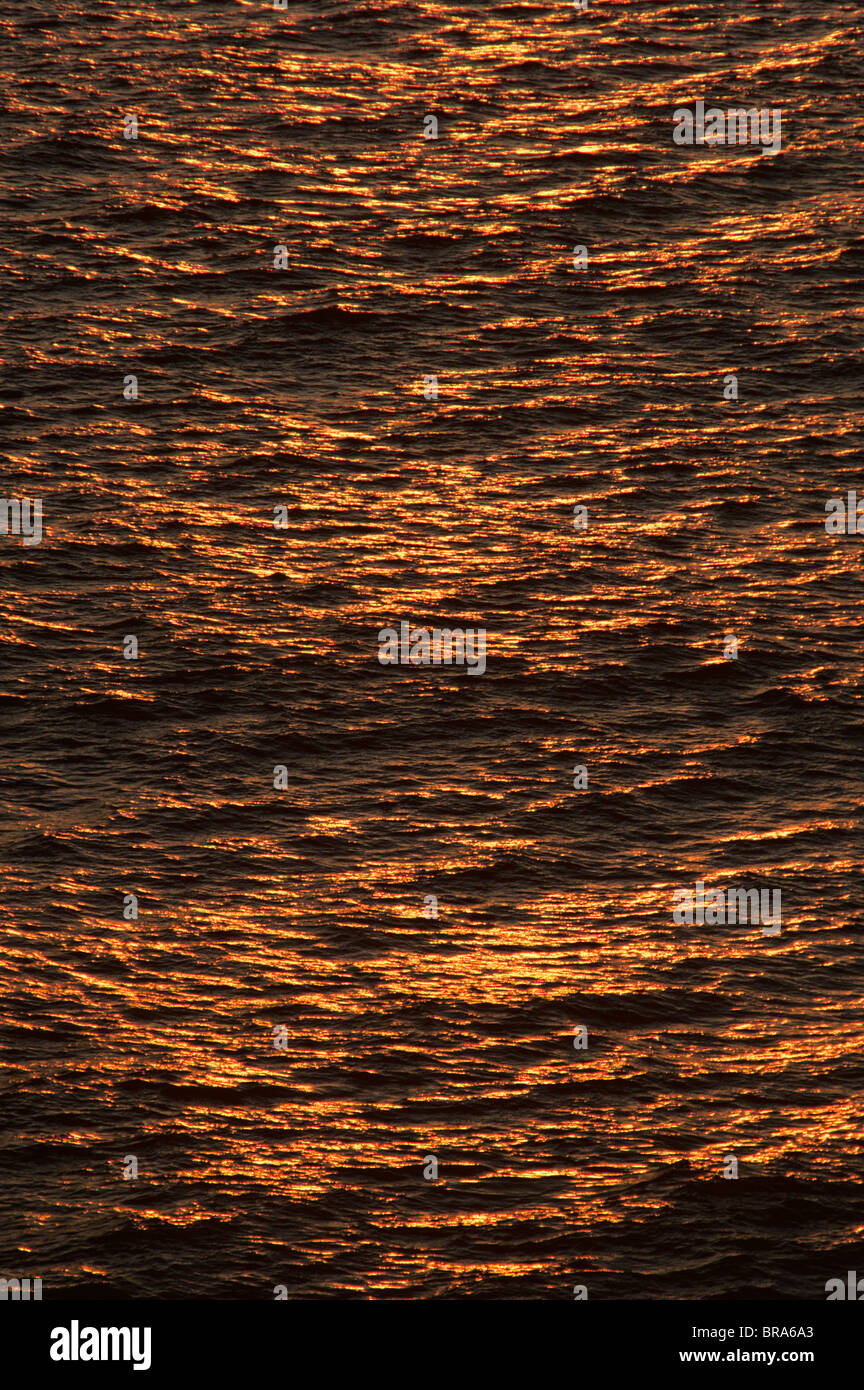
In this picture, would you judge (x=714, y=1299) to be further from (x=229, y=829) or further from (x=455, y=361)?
(x=455, y=361)

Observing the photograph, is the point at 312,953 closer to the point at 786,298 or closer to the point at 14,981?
the point at 14,981

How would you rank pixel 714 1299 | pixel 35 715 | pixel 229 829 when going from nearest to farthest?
1. pixel 714 1299
2. pixel 229 829
3. pixel 35 715

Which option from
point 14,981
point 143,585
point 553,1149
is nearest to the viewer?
point 553,1149

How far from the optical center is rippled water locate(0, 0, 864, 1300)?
66.2 feet

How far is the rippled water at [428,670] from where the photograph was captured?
794 inches

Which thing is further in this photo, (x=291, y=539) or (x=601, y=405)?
(x=601, y=405)

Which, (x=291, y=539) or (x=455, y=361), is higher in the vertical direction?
(x=455, y=361)

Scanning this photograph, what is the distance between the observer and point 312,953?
23.0 metres

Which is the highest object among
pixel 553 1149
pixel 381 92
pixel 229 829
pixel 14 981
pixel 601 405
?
pixel 381 92

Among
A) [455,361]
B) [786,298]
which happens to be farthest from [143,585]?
[786,298]

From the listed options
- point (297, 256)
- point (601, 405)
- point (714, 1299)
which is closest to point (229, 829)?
point (714, 1299)

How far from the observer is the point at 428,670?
28281 mm

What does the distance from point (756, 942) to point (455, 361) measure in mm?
14738

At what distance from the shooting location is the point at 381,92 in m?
41.3
